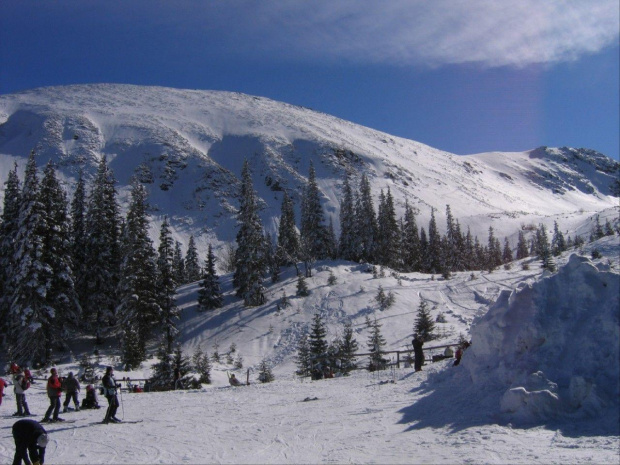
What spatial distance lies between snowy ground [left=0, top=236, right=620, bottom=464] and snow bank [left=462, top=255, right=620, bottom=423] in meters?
0.02

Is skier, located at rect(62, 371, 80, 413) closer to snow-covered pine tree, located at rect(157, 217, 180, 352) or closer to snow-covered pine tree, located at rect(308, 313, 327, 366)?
snow-covered pine tree, located at rect(308, 313, 327, 366)

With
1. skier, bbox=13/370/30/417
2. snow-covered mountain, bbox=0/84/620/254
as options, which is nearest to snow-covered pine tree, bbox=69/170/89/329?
skier, bbox=13/370/30/417

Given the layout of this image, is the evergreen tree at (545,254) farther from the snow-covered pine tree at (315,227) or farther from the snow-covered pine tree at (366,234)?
the snow-covered pine tree at (315,227)

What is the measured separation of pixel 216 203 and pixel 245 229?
3258 inches

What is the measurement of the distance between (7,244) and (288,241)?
27.9 metres

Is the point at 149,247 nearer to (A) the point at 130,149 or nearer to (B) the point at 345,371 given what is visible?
(B) the point at 345,371

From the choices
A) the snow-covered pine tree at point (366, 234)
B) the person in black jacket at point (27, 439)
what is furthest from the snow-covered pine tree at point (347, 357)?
the snow-covered pine tree at point (366, 234)

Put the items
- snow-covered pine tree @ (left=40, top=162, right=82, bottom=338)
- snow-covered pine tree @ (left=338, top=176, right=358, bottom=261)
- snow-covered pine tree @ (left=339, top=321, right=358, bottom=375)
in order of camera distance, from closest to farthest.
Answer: snow-covered pine tree @ (left=339, top=321, right=358, bottom=375)
snow-covered pine tree @ (left=40, top=162, right=82, bottom=338)
snow-covered pine tree @ (left=338, top=176, right=358, bottom=261)

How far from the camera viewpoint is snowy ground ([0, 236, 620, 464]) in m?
9.16

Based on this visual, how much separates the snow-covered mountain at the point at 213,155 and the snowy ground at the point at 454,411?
99.4 metres

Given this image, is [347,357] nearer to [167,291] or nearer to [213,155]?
[167,291]

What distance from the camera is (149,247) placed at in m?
38.4

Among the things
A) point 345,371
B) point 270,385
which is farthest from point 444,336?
point 270,385

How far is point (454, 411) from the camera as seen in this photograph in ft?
37.8
